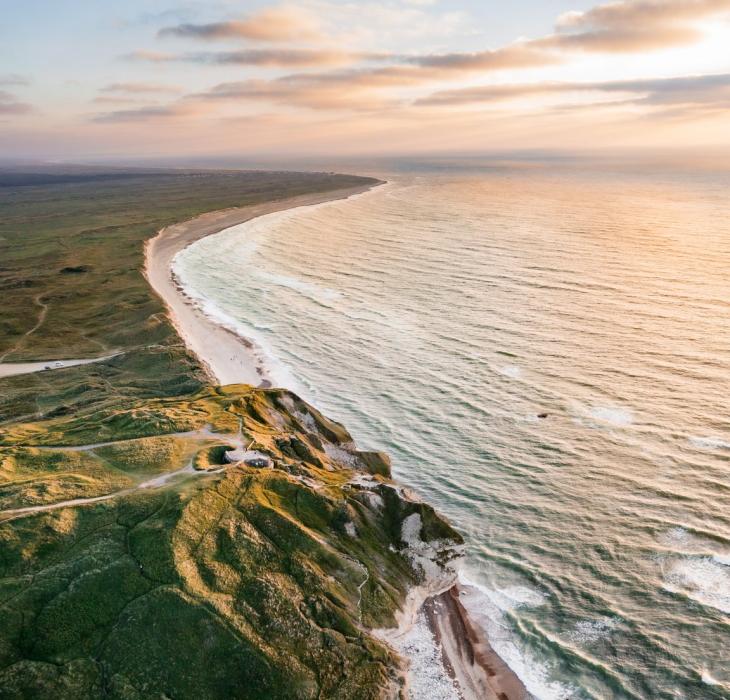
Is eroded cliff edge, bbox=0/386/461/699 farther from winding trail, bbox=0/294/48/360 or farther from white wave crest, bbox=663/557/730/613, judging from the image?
winding trail, bbox=0/294/48/360

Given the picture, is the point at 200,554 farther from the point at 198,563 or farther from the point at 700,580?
the point at 700,580

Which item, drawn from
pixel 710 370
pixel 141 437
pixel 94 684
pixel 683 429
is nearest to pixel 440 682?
pixel 94 684

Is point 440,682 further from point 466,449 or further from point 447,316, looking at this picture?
point 447,316

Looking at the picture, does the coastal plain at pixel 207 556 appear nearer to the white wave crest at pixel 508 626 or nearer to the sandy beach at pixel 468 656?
the sandy beach at pixel 468 656

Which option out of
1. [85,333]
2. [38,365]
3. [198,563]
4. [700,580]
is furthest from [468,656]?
[85,333]

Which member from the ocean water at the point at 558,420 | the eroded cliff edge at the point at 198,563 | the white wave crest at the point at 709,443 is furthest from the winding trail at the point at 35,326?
the white wave crest at the point at 709,443

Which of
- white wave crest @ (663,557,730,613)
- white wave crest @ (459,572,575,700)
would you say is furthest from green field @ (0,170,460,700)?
white wave crest @ (663,557,730,613)

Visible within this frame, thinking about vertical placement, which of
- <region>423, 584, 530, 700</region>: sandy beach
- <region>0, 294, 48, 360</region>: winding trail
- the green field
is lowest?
<region>423, 584, 530, 700</region>: sandy beach
